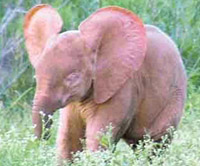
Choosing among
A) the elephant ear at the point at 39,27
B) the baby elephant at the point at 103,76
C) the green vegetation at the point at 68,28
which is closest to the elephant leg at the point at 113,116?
the baby elephant at the point at 103,76

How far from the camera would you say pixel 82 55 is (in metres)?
5.68

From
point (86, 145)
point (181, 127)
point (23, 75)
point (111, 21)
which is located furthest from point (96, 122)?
point (23, 75)

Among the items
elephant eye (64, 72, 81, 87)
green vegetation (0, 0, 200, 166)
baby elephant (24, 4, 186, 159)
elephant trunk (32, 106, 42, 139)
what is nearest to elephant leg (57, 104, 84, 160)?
baby elephant (24, 4, 186, 159)

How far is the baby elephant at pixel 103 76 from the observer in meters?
5.59

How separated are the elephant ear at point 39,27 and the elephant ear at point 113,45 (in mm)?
176

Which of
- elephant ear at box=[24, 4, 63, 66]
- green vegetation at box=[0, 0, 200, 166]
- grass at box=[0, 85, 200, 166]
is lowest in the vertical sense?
green vegetation at box=[0, 0, 200, 166]

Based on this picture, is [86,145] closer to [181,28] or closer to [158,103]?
[158,103]

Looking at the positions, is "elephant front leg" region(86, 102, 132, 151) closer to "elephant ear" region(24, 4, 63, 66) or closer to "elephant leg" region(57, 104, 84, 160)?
"elephant leg" region(57, 104, 84, 160)

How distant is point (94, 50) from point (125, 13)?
11.0 inches

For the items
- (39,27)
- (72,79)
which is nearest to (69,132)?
(72,79)

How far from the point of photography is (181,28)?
30.1 feet

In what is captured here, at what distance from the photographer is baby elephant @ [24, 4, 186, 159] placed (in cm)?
559

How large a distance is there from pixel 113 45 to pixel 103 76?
180mm

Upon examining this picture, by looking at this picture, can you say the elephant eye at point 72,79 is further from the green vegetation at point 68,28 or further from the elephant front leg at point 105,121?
the green vegetation at point 68,28
